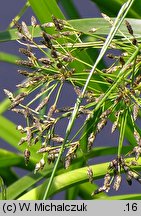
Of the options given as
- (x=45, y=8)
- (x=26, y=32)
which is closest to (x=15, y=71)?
(x=45, y=8)

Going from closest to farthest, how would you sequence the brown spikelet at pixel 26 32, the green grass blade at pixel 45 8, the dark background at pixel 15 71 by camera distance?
1. the brown spikelet at pixel 26 32
2. the green grass blade at pixel 45 8
3. the dark background at pixel 15 71

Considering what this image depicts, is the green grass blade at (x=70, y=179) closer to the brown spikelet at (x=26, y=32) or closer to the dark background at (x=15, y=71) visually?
the brown spikelet at (x=26, y=32)

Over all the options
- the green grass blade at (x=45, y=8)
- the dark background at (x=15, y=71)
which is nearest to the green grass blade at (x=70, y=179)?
the green grass blade at (x=45, y=8)

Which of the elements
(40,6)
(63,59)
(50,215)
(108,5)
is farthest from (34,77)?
(108,5)

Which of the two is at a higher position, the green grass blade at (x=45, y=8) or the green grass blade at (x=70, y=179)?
the green grass blade at (x=45, y=8)

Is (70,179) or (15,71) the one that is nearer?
(70,179)

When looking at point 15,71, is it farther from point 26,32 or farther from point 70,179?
point 26,32

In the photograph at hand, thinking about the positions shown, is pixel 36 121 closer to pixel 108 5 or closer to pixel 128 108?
pixel 128 108

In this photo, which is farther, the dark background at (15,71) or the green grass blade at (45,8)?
the dark background at (15,71)

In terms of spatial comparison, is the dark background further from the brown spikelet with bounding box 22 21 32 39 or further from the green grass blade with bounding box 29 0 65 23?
the brown spikelet with bounding box 22 21 32 39

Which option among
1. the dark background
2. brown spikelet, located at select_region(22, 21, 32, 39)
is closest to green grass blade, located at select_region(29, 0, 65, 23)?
brown spikelet, located at select_region(22, 21, 32, 39)

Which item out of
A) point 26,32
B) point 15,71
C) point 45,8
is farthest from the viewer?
point 15,71
